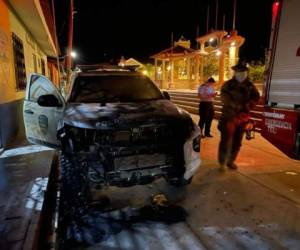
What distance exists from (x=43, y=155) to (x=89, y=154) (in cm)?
302

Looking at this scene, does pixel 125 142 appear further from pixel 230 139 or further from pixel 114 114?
pixel 230 139

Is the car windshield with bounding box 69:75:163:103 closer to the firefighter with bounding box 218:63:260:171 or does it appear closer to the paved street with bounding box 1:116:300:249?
the firefighter with bounding box 218:63:260:171

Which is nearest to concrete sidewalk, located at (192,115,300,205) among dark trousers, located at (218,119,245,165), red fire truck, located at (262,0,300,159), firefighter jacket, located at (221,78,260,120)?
dark trousers, located at (218,119,245,165)

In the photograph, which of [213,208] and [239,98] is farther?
[239,98]

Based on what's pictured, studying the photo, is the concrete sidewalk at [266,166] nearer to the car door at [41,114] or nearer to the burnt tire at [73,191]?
the burnt tire at [73,191]

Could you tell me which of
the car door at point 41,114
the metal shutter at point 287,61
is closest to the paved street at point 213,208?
the car door at point 41,114

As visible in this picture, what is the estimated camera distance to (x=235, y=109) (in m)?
5.53

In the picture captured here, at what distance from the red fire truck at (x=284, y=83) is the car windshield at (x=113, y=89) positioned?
1875mm

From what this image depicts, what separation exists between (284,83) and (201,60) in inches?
816

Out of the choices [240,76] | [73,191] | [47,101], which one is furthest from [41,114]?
[240,76]

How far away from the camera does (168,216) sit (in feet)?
12.4

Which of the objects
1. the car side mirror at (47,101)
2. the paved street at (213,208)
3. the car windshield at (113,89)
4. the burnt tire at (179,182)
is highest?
the car windshield at (113,89)

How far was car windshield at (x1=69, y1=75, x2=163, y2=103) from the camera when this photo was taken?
16.5 feet

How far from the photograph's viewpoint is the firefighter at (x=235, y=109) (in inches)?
217
